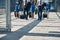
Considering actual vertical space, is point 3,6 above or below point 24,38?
above

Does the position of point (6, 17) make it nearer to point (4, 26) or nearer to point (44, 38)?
point (4, 26)

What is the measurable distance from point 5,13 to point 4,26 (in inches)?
29.9

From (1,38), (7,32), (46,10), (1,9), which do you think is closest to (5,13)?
(1,9)

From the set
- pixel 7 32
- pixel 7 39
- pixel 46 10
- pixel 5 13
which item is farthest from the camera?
pixel 46 10

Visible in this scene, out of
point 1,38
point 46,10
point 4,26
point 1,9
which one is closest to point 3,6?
point 1,9

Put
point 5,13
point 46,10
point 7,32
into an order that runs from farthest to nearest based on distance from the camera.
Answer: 1. point 46,10
2. point 5,13
3. point 7,32

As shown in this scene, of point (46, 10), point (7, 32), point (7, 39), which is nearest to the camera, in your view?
point (7, 39)

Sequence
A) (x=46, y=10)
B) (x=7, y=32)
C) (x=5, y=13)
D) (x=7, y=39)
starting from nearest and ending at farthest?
(x=7, y=39), (x=7, y=32), (x=5, y=13), (x=46, y=10)

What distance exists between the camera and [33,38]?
33.2 feet

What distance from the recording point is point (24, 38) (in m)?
10.1

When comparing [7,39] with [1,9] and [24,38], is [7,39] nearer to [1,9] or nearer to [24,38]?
[24,38]

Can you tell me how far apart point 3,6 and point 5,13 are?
42 centimetres

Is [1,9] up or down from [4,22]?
up

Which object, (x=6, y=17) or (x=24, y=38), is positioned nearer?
(x=24, y=38)
